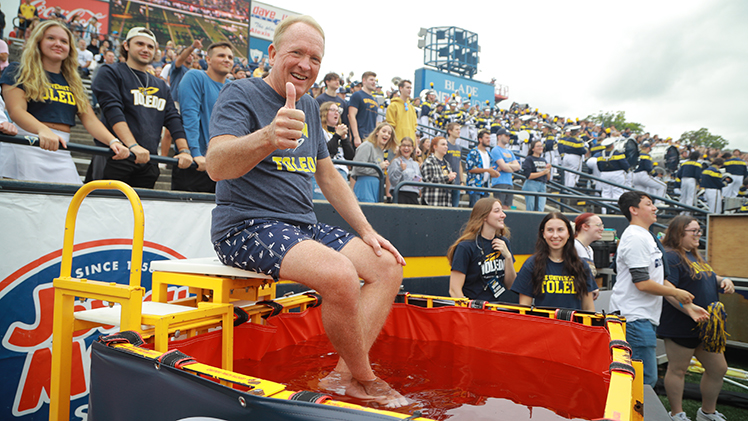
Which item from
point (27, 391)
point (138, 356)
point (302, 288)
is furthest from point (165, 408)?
point (302, 288)

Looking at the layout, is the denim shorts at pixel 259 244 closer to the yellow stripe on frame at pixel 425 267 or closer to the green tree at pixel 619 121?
the yellow stripe on frame at pixel 425 267

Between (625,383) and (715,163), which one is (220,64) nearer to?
(625,383)

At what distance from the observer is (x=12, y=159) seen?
3.04 metres

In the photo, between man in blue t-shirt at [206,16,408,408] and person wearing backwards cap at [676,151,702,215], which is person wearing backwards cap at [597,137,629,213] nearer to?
person wearing backwards cap at [676,151,702,215]

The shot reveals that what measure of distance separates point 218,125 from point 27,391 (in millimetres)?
2017

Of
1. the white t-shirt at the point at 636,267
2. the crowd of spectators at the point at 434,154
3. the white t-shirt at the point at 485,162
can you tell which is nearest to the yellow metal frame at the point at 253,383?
the crowd of spectators at the point at 434,154

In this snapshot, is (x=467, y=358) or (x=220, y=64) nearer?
(x=467, y=358)

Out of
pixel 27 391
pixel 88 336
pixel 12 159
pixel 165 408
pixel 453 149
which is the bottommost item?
pixel 27 391

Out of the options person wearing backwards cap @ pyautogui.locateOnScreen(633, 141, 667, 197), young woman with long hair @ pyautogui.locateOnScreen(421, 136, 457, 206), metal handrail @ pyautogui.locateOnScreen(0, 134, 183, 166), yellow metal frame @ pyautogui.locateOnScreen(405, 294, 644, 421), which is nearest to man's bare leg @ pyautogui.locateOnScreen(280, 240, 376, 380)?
yellow metal frame @ pyautogui.locateOnScreen(405, 294, 644, 421)

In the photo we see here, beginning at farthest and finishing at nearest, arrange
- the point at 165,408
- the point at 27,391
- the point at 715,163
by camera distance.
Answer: the point at 715,163 → the point at 27,391 → the point at 165,408

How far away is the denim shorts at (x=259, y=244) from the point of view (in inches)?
74.2

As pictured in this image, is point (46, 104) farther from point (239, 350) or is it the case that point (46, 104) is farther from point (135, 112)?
point (239, 350)

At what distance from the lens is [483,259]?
4.13m

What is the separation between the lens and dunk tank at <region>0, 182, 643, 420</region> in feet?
4.54
